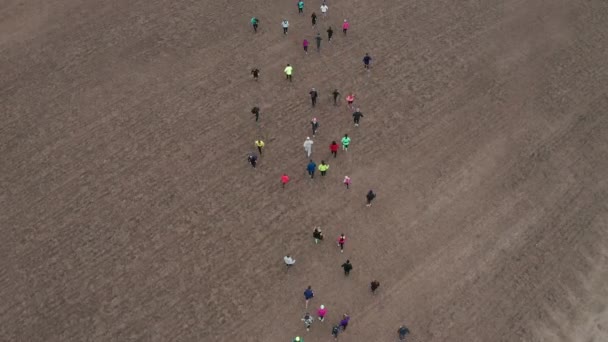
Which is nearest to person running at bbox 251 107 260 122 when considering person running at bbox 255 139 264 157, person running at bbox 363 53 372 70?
person running at bbox 255 139 264 157

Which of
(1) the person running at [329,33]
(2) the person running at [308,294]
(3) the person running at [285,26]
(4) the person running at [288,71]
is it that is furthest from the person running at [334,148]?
(3) the person running at [285,26]

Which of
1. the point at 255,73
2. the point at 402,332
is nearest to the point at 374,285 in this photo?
the point at 402,332

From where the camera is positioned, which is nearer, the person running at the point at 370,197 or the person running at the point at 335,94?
the person running at the point at 370,197

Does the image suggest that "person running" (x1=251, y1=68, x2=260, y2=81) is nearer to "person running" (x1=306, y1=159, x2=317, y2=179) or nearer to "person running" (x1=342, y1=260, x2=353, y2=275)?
"person running" (x1=306, y1=159, x2=317, y2=179)

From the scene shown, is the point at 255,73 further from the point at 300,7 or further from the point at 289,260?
the point at 289,260

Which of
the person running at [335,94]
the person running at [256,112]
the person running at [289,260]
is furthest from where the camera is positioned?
the person running at [335,94]

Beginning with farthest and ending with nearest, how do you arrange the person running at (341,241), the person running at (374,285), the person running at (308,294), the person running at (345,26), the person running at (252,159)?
the person running at (345,26) → the person running at (252,159) → the person running at (341,241) → the person running at (374,285) → the person running at (308,294)

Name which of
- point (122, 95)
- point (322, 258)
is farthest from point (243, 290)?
point (122, 95)

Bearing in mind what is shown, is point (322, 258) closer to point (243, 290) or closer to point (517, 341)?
point (243, 290)

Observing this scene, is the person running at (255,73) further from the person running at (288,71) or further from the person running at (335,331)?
the person running at (335,331)
